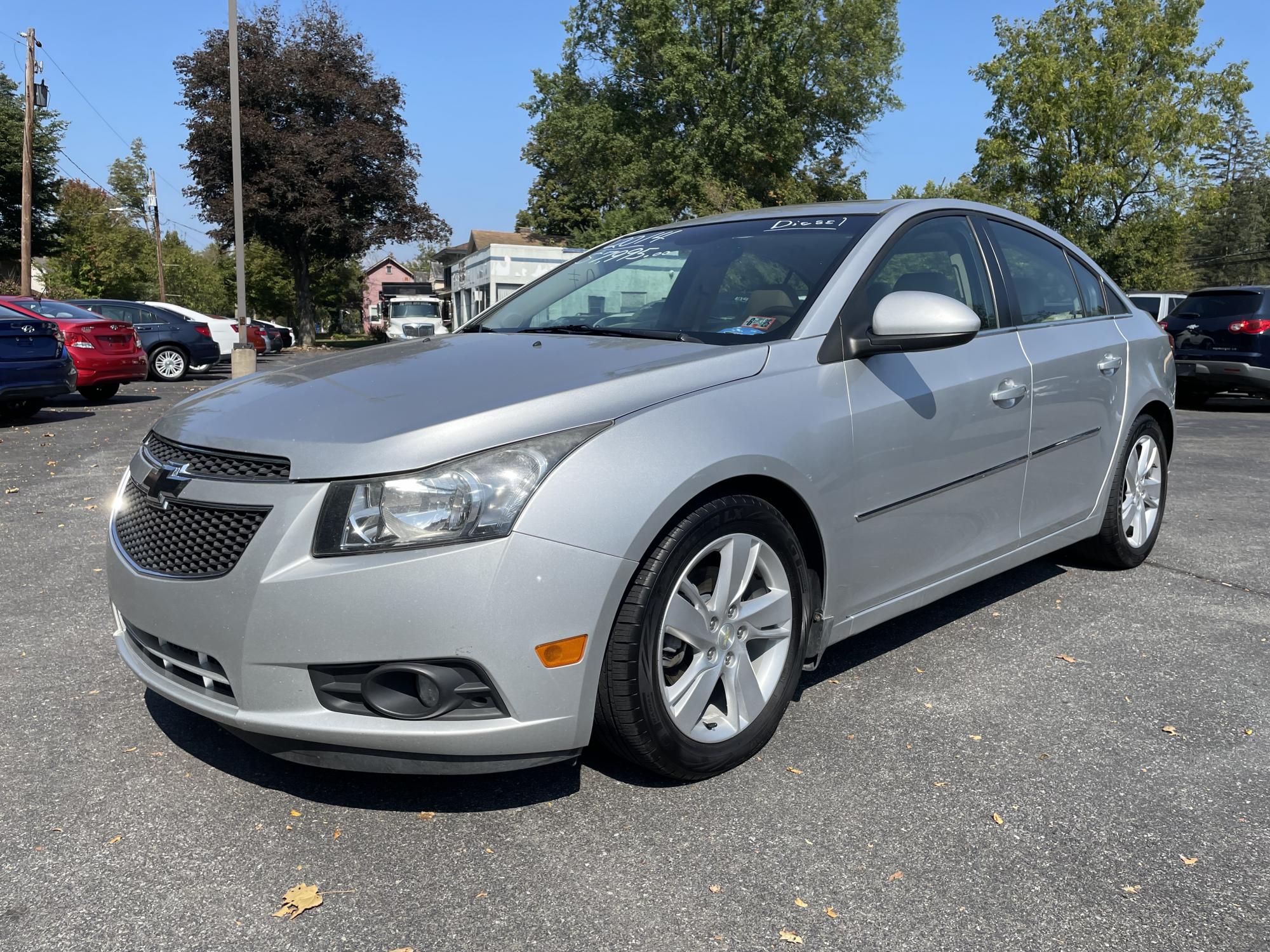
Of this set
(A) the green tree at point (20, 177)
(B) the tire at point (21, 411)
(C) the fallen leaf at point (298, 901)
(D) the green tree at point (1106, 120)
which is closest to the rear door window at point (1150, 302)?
(D) the green tree at point (1106, 120)

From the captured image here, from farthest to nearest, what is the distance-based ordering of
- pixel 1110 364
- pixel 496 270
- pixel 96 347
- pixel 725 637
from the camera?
1. pixel 496 270
2. pixel 96 347
3. pixel 1110 364
4. pixel 725 637

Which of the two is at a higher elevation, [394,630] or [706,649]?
[394,630]

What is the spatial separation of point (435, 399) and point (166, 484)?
749 millimetres

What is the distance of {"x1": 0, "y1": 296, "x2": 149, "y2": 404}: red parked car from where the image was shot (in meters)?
13.7

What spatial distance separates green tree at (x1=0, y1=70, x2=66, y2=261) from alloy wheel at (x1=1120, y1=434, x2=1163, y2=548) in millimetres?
43523

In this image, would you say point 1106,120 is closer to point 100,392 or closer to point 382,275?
point 100,392

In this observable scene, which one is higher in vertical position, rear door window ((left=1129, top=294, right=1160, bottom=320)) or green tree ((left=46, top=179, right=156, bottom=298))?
green tree ((left=46, top=179, right=156, bottom=298))

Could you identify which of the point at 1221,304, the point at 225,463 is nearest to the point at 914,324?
the point at 225,463

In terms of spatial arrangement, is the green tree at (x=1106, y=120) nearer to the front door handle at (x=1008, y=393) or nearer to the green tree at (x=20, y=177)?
the front door handle at (x=1008, y=393)

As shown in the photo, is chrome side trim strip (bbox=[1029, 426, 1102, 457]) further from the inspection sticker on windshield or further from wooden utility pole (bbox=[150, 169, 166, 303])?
wooden utility pole (bbox=[150, 169, 166, 303])

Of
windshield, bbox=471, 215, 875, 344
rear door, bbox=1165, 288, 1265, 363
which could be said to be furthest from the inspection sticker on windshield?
rear door, bbox=1165, 288, 1265, 363

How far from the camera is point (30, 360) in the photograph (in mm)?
10984

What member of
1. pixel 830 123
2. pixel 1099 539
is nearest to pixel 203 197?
pixel 830 123

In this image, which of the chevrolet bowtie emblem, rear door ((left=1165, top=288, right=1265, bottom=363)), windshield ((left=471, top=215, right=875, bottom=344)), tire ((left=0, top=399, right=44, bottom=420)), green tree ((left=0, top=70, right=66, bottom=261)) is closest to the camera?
the chevrolet bowtie emblem
